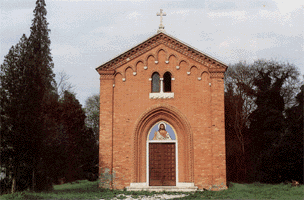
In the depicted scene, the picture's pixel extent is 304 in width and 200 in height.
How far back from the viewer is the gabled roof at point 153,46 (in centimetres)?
1923

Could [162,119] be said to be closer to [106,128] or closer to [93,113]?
[106,128]

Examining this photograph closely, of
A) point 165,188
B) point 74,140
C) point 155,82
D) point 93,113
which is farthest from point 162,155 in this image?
point 93,113

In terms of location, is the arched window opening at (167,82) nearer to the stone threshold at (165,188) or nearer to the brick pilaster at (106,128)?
the brick pilaster at (106,128)

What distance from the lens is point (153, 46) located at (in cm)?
1953

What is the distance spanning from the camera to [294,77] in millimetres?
30922

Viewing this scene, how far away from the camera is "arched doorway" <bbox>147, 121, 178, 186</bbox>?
18.7 meters

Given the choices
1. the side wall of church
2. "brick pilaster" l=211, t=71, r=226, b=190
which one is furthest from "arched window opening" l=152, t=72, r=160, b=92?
"brick pilaster" l=211, t=71, r=226, b=190

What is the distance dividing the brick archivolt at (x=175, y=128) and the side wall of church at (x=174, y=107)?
6 centimetres

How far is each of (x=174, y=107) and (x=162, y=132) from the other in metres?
1.64

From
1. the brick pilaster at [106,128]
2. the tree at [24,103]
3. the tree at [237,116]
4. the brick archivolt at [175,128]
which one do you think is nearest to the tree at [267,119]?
the tree at [237,116]

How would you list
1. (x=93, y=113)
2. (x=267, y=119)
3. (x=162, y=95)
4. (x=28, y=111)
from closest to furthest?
(x=28, y=111) → (x=162, y=95) → (x=267, y=119) → (x=93, y=113)

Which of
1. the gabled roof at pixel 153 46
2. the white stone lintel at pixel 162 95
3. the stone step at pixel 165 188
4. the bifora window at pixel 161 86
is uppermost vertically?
the gabled roof at pixel 153 46

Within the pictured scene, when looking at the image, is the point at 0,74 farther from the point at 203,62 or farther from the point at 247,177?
the point at 247,177

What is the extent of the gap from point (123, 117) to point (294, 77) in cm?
1940
